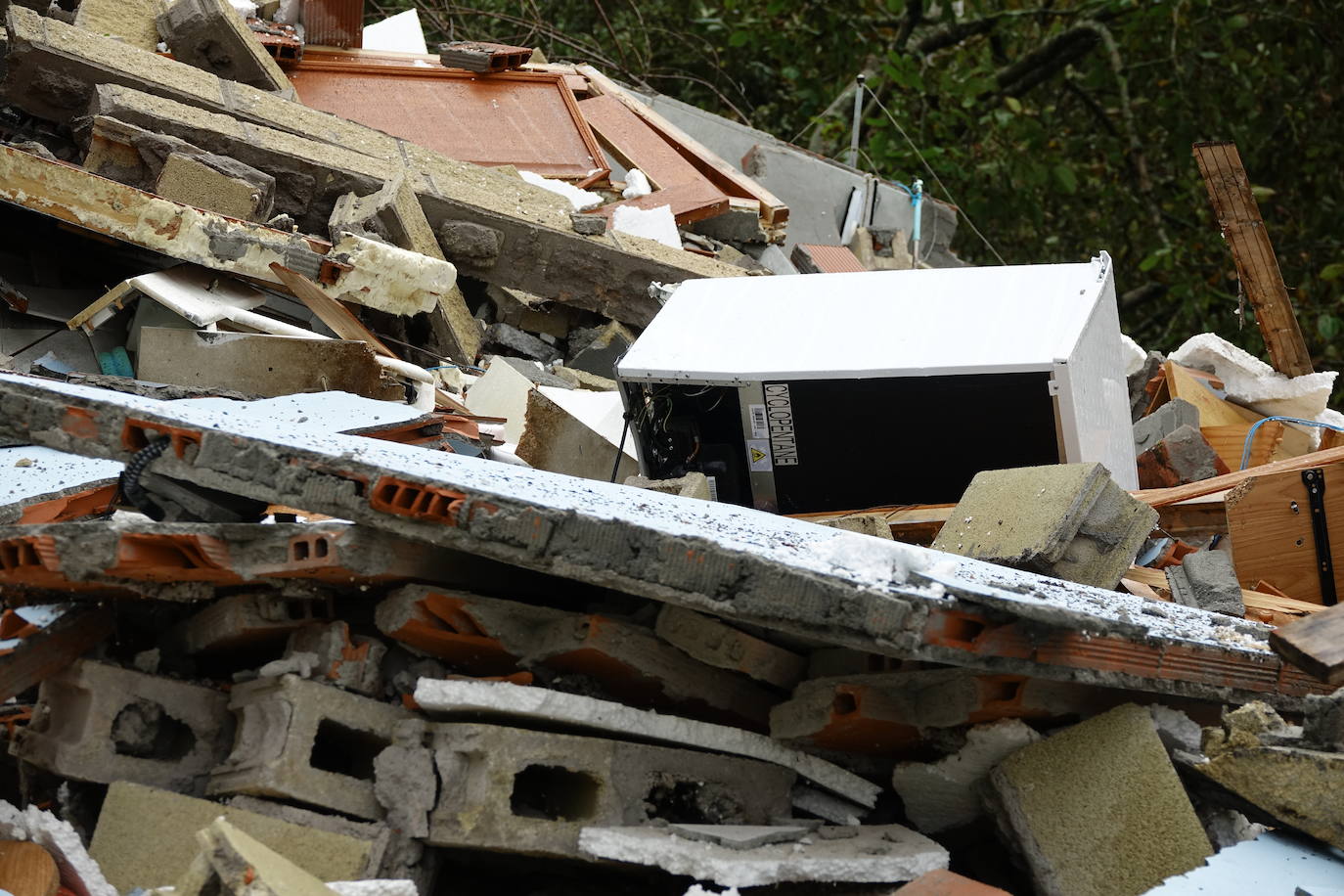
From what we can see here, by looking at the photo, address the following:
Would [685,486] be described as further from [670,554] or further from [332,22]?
[332,22]

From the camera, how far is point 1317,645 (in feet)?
8.51

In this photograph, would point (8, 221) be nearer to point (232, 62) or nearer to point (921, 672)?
point (232, 62)

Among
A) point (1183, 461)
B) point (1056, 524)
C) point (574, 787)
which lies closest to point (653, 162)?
point (1183, 461)

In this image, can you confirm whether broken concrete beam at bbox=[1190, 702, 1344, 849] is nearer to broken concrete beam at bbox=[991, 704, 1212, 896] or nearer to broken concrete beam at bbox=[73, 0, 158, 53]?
broken concrete beam at bbox=[991, 704, 1212, 896]

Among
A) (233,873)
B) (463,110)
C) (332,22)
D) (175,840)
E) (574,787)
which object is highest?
(332,22)

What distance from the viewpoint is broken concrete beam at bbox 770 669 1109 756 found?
10.1ft

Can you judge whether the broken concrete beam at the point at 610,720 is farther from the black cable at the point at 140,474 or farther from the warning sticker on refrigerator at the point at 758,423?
the warning sticker on refrigerator at the point at 758,423

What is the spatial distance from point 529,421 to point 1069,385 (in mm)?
2003

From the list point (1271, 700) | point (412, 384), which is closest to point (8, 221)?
point (412, 384)

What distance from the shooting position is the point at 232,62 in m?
7.68

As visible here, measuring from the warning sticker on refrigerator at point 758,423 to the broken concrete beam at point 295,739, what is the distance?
225cm

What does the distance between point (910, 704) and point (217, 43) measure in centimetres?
586

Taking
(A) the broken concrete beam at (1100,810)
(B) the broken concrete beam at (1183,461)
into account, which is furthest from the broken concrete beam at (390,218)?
(A) the broken concrete beam at (1100,810)

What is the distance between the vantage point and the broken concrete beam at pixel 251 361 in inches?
213
